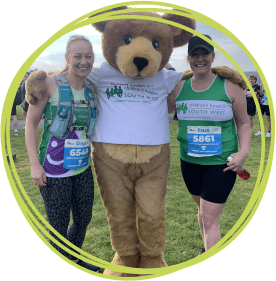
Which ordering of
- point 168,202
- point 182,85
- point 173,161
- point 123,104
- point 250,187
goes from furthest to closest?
point 173,161 < point 250,187 < point 168,202 < point 182,85 < point 123,104

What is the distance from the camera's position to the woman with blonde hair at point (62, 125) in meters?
1.75

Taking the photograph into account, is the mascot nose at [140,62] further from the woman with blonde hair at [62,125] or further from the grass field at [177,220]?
the grass field at [177,220]

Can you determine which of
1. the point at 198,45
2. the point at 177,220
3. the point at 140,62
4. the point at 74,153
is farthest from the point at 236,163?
the point at 177,220

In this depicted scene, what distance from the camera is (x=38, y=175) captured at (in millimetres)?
1760

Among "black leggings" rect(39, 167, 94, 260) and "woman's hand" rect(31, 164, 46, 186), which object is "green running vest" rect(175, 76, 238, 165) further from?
"woman's hand" rect(31, 164, 46, 186)

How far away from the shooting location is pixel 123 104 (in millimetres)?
1911

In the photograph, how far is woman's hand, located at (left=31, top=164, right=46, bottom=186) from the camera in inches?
69.3

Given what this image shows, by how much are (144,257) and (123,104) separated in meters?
1.18

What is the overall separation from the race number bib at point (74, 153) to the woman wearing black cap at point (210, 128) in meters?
0.71

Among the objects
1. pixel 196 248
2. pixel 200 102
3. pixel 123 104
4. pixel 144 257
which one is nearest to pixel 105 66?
pixel 123 104

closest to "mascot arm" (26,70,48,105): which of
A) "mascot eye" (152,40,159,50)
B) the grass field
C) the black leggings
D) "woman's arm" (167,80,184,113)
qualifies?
the black leggings

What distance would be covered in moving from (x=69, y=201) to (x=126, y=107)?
73cm

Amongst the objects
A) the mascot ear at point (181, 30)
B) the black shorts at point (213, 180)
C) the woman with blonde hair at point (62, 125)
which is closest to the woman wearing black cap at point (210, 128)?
the black shorts at point (213, 180)

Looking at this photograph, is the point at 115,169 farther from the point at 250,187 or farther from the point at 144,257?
the point at 250,187
